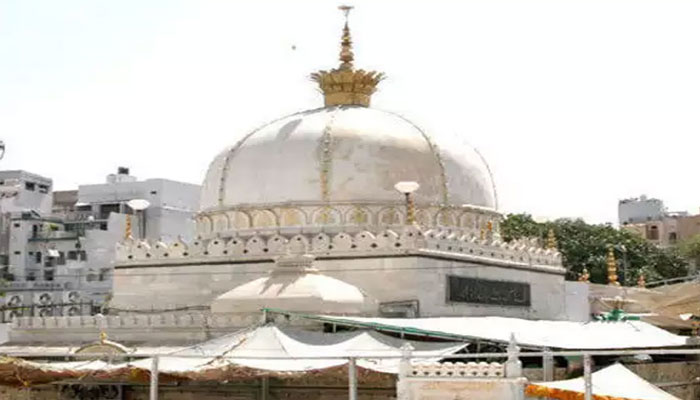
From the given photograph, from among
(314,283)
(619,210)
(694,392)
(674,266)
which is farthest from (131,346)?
(619,210)

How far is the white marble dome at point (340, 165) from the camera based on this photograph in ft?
95.2

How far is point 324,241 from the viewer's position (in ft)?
89.4

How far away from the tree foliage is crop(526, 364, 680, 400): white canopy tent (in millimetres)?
33440

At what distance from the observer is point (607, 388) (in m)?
19.8

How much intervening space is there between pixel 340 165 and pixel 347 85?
3.95 meters

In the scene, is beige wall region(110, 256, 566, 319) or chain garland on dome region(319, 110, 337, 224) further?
chain garland on dome region(319, 110, 337, 224)

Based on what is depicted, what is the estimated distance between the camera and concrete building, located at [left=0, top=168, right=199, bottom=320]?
5978 cm

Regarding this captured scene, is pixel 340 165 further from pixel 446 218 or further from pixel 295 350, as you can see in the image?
Result: pixel 295 350

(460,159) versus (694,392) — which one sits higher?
(460,159)

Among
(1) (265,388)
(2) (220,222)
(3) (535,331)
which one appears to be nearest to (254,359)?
(1) (265,388)

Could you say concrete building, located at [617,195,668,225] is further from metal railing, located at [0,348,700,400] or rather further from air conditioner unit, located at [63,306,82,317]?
metal railing, located at [0,348,700,400]

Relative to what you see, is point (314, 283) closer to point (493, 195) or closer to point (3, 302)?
point (493, 195)

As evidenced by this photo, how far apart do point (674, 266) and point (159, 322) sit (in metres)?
39.8

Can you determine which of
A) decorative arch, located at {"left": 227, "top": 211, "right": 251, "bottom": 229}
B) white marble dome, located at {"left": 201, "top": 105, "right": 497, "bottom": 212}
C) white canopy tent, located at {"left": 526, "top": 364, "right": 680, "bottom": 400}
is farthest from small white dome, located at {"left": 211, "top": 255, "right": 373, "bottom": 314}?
white canopy tent, located at {"left": 526, "top": 364, "right": 680, "bottom": 400}
